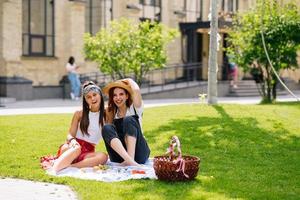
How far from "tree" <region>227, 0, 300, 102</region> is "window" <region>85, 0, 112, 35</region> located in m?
8.90

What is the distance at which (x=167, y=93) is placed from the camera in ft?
87.3

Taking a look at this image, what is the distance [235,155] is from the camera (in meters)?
10.1

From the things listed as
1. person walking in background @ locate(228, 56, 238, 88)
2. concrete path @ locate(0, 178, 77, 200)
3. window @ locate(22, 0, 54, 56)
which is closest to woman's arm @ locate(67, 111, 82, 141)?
concrete path @ locate(0, 178, 77, 200)

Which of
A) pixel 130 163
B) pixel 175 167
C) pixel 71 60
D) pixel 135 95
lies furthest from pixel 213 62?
pixel 71 60

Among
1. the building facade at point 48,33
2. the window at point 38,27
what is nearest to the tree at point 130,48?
the building facade at point 48,33

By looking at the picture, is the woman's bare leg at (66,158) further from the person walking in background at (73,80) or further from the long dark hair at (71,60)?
the long dark hair at (71,60)

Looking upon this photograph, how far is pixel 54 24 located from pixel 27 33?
1434 millimetres

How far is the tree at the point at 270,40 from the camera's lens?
1898 centimetres

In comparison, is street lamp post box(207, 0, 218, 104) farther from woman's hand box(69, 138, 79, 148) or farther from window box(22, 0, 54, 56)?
window box(22, 0, 54, 56)

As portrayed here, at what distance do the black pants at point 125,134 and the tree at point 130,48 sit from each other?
1139cm

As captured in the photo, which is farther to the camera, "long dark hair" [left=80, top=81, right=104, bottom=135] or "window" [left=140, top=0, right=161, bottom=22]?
"window" [left=140, top=0, right=161, bottom=22]

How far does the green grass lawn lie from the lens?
7.17 metres

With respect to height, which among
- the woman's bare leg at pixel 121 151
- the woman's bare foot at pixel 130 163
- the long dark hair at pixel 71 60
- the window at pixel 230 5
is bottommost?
the woman's bare foot at pixel 130 163

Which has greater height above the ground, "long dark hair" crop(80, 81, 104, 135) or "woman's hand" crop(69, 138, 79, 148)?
"long dark hair" crop(80, 81, 104, 135)
